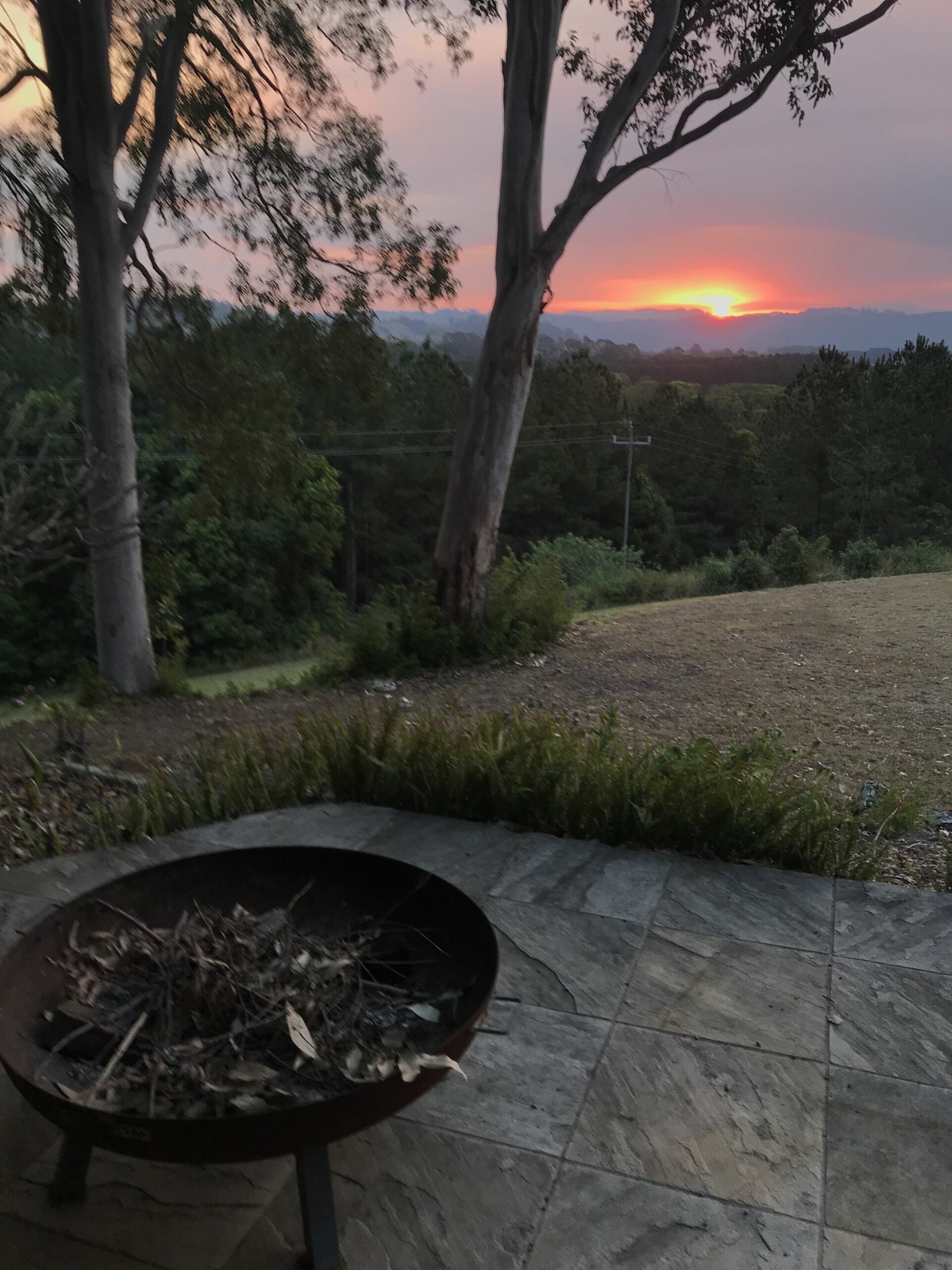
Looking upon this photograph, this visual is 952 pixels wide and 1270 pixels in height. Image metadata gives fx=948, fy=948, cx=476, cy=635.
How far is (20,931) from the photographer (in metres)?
2.48

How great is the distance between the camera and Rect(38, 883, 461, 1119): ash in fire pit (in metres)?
1.31

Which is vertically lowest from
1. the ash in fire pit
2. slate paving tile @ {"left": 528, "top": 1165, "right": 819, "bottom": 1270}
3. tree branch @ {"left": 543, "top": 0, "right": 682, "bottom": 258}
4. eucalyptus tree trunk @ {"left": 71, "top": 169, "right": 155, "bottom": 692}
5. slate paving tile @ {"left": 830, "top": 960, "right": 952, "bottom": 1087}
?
slate paving tile @ {"left": 830, "top": 960, "right": 952, "bottom": 1087}

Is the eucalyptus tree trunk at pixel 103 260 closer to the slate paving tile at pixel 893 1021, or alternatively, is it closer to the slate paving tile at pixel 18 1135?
the slate paving tile at pixel 18 1135

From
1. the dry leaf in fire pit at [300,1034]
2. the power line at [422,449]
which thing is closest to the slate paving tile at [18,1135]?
the dry leaf in fire pit at [300,1034]

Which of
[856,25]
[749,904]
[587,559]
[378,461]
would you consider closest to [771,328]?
[378,461]

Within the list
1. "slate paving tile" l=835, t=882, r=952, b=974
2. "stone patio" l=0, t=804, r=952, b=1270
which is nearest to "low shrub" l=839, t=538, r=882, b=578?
"slate paving tile" l=835, t=882, r=952, b=974

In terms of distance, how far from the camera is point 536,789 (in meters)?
3.19

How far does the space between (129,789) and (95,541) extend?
4.21 m

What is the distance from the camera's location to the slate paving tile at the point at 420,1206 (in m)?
1.50

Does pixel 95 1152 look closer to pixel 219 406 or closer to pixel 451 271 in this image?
pixel 219 406

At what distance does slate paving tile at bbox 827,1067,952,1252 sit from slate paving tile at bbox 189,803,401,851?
161 cm

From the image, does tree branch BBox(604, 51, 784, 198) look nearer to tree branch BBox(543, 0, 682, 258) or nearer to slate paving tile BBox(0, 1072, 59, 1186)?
tree branch BBox(543, 0, 682, 258)

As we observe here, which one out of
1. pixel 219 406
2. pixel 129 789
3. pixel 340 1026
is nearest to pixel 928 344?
pixel 219 406

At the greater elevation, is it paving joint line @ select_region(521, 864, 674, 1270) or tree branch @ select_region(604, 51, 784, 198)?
tree branch @ select_region(604, 51, 784, 198)
